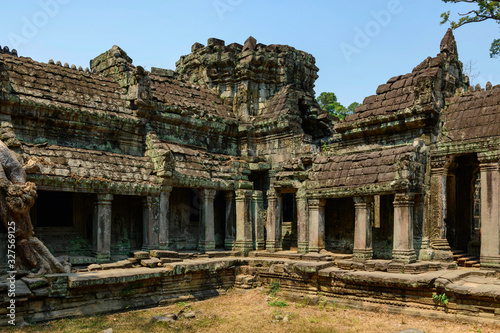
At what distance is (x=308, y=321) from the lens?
9969mm

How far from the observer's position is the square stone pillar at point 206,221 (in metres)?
14.3

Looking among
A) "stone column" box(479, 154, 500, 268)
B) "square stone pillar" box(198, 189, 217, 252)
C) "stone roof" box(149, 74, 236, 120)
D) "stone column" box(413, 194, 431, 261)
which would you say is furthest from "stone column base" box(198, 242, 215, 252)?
"stone column" box(479, 154, 500, 268)

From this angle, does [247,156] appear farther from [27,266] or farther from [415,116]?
[27,266]

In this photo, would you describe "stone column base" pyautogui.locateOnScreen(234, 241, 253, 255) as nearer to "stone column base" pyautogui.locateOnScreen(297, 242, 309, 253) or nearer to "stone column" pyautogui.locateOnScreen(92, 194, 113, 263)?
Answer: "stone column base" pyautogui.locateOnScreen(297, 242, 309, 253)

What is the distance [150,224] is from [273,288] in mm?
3786

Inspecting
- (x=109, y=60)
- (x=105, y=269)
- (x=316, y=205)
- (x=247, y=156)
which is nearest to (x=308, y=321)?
(x=316, y=205)

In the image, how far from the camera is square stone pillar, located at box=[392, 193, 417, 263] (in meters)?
11.4

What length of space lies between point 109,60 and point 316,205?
8309 millimetres

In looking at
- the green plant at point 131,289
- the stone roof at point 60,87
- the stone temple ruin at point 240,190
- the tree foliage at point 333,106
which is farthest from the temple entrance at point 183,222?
the tree foliage at point 333,106

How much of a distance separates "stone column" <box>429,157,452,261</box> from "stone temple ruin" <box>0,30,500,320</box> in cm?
4

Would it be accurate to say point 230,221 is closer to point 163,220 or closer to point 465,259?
point 163,220

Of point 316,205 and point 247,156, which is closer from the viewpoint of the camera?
point 316,205

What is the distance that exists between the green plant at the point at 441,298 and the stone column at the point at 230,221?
268 inches

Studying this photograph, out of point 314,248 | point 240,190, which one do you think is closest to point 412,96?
point 314,248
